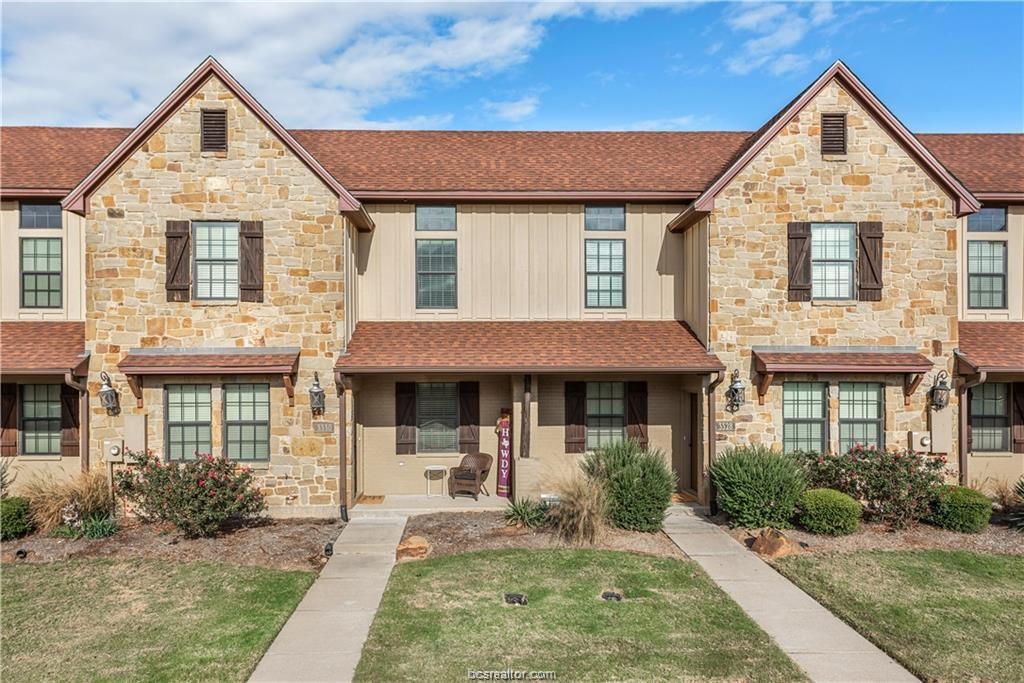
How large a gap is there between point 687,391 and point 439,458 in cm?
558

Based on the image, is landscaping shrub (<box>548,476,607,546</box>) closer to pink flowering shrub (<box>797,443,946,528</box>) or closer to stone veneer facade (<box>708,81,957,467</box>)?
stone veneer facade (<box>708,81,957,467</box>)

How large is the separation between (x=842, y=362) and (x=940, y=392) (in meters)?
2.15

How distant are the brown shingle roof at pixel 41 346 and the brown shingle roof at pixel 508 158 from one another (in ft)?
9.58

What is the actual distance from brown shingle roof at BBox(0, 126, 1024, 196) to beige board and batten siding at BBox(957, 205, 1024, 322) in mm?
813

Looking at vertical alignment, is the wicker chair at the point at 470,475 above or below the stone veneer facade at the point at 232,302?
below

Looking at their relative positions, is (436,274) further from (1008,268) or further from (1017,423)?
(1017,423)

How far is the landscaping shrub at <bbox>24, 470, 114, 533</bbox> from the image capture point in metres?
11.9

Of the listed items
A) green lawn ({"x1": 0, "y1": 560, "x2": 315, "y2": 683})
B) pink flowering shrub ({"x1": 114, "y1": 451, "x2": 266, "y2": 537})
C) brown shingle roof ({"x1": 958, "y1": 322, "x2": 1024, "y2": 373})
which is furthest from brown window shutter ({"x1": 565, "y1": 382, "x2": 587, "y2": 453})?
brown shingle roof ({"x1": 958, "y1": 322, "x2": 1024, "y2": 373})

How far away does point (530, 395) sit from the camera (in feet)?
44.8

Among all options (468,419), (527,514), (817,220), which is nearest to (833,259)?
(817,220)

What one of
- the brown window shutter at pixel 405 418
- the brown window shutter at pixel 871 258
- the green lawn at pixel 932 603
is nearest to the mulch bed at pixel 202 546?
the brown window shutter at pixel 405 418

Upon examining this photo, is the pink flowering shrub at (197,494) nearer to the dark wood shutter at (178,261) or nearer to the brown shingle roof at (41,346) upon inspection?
the brown shingle roof at (41,346)

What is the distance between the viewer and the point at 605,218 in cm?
1509

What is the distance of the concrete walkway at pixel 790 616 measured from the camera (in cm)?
700
